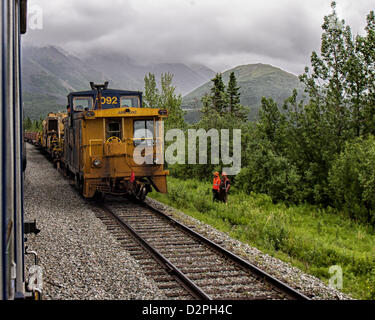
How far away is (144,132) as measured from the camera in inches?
511

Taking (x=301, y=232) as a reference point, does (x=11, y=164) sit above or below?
above

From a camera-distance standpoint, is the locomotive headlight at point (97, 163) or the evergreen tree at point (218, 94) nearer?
the locomotive headlight at point (97, 163)

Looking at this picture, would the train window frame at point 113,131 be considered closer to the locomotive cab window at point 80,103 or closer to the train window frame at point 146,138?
the train window frame at point 146,138

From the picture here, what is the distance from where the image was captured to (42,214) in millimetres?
11758

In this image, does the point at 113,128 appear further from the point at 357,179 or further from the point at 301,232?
the point at 357,179

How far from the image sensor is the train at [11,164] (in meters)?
2.52

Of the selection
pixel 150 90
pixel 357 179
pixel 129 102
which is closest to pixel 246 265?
pixel 357 179

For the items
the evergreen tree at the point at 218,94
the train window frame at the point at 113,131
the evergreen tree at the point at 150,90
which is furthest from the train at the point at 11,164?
the evergreen tree at the point at 218,94

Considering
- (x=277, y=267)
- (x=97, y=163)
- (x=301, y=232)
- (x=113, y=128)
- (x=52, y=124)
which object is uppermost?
(x=52, y=124)

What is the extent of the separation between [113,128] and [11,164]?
10104 millimetres

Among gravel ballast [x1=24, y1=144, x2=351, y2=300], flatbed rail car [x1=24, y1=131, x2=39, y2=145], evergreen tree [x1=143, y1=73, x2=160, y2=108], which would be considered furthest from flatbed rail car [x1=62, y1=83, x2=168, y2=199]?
flatbed rail car [x1=24, y1=131, x2=39, y2=145]

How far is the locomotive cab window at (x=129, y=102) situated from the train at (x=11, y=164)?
1094 centimetres

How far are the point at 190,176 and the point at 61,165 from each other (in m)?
6.82
